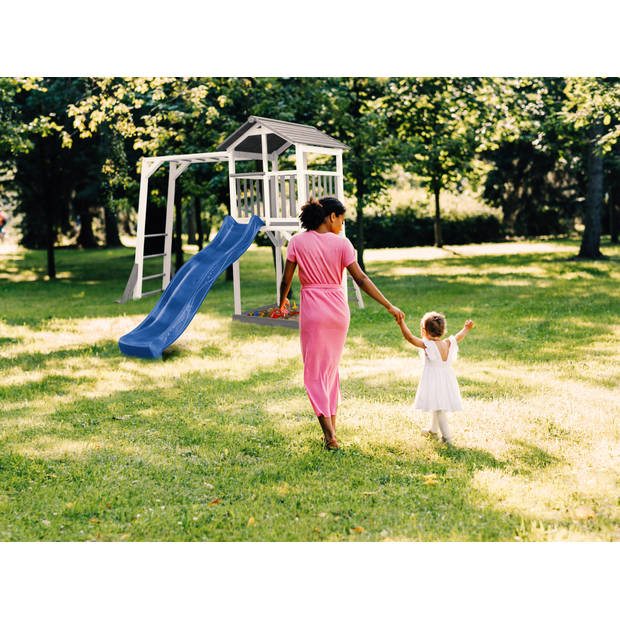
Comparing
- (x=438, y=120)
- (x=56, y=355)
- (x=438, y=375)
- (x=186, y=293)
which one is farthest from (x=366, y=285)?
(x=438, y=120)

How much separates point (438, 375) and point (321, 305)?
1.14m

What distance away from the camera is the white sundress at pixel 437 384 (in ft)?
17.5

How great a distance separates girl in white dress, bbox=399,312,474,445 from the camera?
536 cm

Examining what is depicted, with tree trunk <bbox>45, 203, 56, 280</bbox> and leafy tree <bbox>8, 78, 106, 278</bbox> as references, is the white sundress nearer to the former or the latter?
leafy tree <bbox>8, 78, 106, 278</bbox>

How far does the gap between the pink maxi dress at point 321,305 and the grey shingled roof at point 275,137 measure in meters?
6.18

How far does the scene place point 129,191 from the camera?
19406 millimetres

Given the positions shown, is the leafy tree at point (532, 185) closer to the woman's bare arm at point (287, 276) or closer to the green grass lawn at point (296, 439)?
the green grass lawn at point (296, 439)

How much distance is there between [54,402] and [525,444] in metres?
4.79

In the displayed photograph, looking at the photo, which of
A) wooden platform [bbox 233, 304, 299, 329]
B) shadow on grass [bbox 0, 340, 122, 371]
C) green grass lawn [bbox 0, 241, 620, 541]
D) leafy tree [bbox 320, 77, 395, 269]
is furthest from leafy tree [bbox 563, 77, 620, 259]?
shadow on grass [bbox 0, 340, 122, 371]

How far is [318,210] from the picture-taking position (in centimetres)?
524

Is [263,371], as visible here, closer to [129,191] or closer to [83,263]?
[129,191]

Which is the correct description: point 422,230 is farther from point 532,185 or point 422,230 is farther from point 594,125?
point 594,125

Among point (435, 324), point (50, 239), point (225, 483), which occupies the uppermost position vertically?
point (50, 239)
